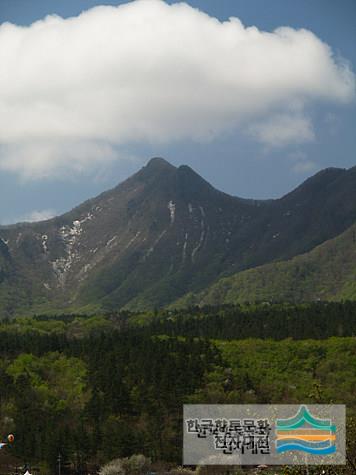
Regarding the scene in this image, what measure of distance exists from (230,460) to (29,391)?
60.4 meters

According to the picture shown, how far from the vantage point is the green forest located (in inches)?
4168

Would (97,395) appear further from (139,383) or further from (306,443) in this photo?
(306,443)

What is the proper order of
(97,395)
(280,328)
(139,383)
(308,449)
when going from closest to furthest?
(308,449) → (97,395) → (139,383) → (280,328)

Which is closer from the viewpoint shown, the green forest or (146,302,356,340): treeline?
the green forest

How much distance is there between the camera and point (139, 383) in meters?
127

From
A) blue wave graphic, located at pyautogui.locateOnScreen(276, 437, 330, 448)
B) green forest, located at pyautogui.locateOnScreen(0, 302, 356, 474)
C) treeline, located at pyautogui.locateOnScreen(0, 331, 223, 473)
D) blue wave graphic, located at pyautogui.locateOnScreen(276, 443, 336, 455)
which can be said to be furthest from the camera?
green forest, located at pyautogui.locateOnScreen(0, 302, 356, 474)

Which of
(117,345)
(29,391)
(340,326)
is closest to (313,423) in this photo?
(29,391)

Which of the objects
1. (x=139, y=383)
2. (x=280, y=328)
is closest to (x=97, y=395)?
(x=139, y=383)

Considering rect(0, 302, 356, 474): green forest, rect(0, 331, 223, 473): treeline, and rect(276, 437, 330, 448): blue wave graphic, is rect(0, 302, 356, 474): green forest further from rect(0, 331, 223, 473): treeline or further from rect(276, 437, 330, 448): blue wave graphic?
rect(276, 437, 330, 448): blue wave graphic

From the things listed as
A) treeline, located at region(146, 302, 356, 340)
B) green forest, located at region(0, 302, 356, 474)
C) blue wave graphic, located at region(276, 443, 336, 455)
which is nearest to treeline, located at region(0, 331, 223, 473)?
green forest, located at region(0, 302, 356, 474)

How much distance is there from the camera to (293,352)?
517ft

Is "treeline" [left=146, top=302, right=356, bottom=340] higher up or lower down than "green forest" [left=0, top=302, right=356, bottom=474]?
higher up

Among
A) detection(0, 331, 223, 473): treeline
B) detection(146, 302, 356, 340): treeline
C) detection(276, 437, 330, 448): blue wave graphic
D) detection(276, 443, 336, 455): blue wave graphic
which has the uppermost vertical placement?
detection(146, 302, 356, 340): treeline

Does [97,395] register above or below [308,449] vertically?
below
